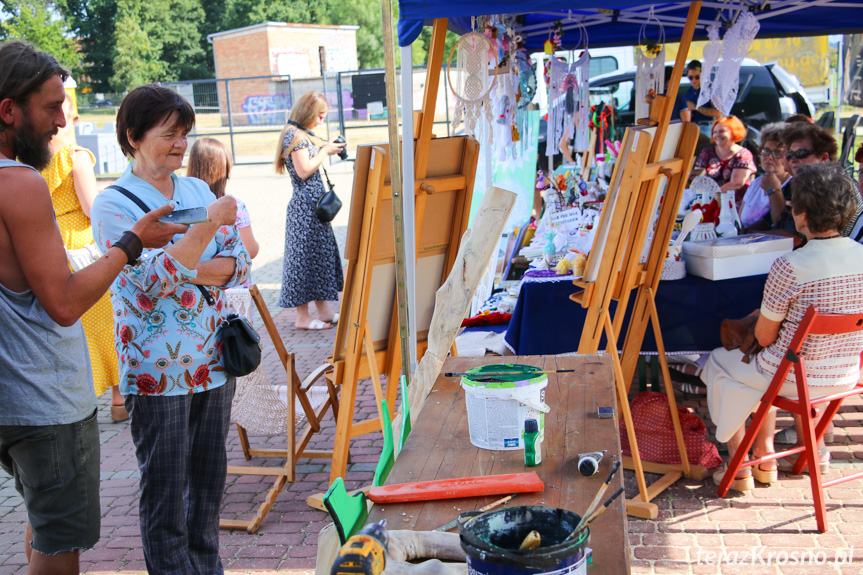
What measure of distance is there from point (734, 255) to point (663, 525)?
1426 mm

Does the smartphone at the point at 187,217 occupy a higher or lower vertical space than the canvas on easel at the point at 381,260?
higher

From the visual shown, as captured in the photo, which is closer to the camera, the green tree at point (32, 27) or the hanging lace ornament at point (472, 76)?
the hanging lace ornament at point (472, 76)

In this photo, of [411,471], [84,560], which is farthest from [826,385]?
[84,560]

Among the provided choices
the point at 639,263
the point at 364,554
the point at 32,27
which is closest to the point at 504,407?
the point at 364,554

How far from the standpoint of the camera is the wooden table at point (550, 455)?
4.82 feet

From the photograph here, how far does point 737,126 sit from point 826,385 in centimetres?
350

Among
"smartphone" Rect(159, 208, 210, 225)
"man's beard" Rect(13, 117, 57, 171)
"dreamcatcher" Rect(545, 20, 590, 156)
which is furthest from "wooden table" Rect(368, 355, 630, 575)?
"dreamcatcher" Rect(545, 20, 590, 156)

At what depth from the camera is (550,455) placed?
178cm

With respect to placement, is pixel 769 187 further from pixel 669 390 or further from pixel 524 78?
pixel 524 78

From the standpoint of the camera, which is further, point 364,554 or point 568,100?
point 568,100

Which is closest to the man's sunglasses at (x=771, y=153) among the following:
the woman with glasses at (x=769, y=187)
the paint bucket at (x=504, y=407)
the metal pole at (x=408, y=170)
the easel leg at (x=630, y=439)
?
the woman with glasses at (x=769, y=187)

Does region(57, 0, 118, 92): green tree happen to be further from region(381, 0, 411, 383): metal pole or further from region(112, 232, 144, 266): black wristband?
region(112, 232, 144, 266): black wristband

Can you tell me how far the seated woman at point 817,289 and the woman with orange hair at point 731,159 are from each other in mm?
2965

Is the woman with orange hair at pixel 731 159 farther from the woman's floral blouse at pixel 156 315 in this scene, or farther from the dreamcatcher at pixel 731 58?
the woman's floral blouse at pixel 156 315
